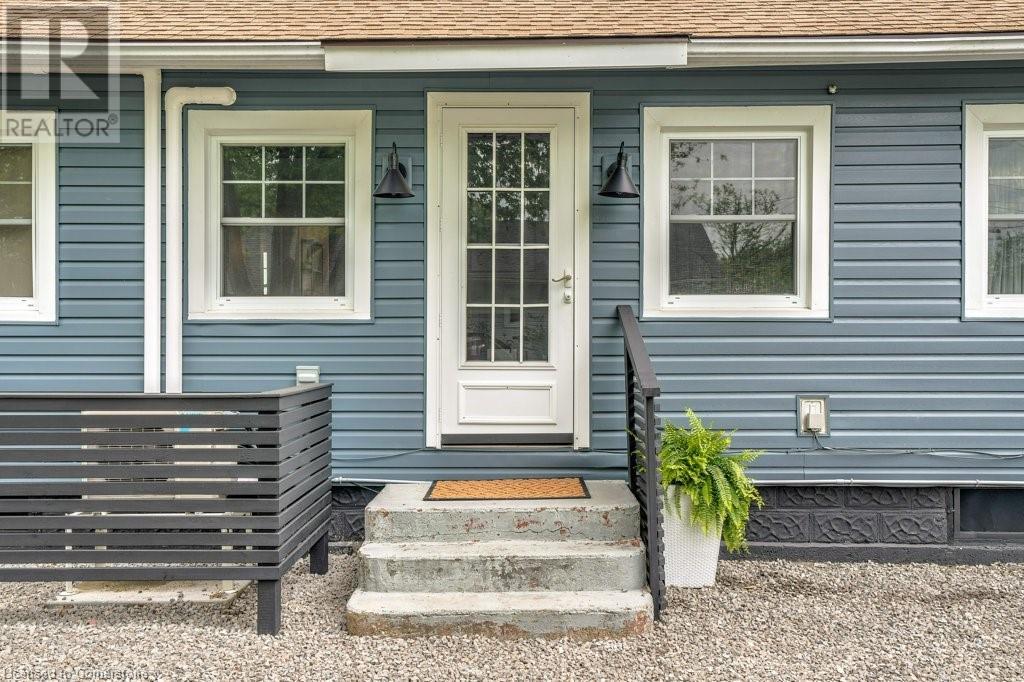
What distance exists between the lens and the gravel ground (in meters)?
2.58

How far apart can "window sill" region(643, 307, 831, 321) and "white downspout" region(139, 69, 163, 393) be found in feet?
8.46

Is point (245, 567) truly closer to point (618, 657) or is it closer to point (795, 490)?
point (618, 657)

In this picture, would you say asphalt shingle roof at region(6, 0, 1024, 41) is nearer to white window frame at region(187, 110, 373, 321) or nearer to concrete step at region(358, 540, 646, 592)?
white window frame at region(187, 110, 373, 321)

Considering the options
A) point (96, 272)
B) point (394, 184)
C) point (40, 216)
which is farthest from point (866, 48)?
point (40, 216)

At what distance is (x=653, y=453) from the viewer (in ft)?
9.73

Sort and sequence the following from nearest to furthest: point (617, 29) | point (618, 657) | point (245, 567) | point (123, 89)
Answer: point (618, 657) → point (245, 567) → point (617, 29) → point (123, 89)

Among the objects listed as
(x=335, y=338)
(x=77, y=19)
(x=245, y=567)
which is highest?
(x=77, y=19)

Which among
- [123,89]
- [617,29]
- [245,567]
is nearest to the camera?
[245,567]

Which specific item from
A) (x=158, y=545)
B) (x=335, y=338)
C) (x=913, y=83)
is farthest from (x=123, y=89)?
(x=913, y=83)

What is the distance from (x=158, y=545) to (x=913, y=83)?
419 centimetres

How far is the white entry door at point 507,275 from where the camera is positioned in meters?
3.86

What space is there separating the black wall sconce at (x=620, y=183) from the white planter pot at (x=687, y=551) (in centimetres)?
150

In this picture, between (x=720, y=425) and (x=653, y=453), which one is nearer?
(x=653, y=453)

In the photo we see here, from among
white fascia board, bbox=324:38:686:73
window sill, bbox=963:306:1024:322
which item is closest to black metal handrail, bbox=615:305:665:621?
white fascia board, bbox=324:38:686:73
